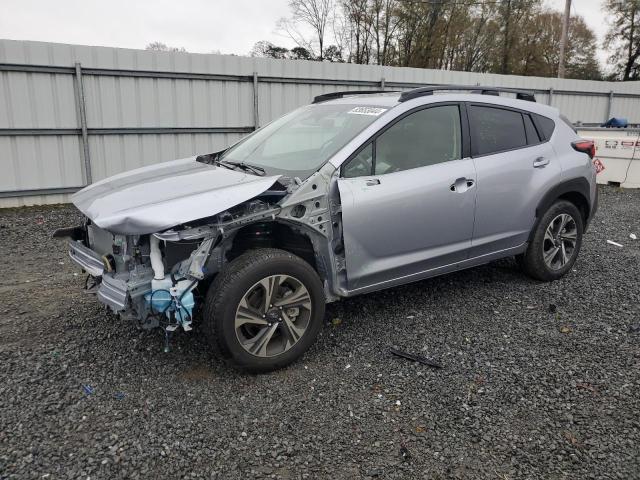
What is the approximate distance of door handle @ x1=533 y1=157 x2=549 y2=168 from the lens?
4.54 metres

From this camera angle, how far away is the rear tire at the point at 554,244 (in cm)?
473

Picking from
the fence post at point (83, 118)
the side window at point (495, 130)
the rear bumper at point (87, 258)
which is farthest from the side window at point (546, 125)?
the fence post at point (83, 118)

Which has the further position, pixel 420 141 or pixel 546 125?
pixel 546 125

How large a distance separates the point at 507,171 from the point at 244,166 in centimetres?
215

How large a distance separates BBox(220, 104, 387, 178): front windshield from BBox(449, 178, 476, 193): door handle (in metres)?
0.78

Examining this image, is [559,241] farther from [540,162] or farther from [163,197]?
[163,197]

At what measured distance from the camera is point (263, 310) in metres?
3.25

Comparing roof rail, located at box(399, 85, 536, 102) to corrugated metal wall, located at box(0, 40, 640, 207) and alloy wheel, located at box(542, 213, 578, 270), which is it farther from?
corrugated metal wall, located at box(0, 40, 640, 207)

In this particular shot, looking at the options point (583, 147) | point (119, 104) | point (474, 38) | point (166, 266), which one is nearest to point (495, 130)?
point (583, 147)

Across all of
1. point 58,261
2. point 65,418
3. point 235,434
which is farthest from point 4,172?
point 235,434

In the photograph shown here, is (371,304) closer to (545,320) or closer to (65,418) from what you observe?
(545,320)

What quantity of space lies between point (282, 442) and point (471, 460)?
0.95 meters

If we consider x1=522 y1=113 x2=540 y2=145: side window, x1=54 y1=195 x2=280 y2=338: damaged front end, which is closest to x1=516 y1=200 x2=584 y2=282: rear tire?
x1=522 y1=113 x2=540 y2=145: side window

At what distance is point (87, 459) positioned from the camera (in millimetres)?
2539
